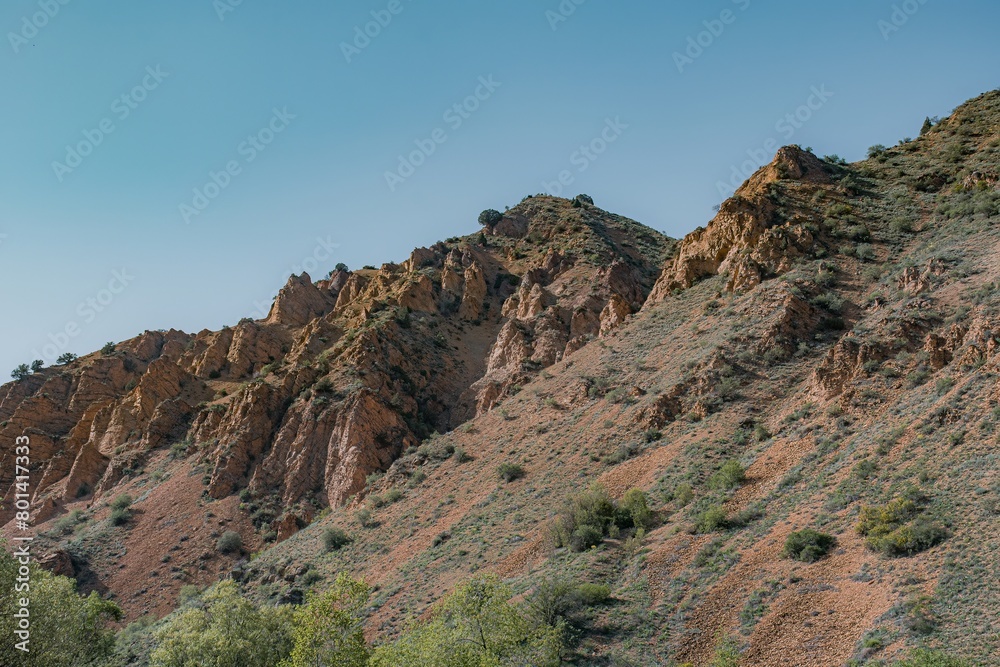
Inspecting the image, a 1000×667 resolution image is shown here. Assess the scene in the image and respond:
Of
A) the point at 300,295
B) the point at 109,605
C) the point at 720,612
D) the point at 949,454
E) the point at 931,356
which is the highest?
the point at 300,295

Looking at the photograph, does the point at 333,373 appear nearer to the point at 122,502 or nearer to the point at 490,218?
the point at 122,502

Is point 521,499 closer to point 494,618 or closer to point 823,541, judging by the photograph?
point 494,618

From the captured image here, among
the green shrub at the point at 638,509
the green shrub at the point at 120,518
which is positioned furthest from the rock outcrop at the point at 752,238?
the green shrub at the point at 120,518

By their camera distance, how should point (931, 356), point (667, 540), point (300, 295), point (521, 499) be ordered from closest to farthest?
point (667, 540) < point (931, 356) < point (521, 499) < point (300, 295)

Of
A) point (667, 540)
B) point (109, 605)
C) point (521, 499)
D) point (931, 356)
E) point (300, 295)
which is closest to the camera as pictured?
point (667, 540)

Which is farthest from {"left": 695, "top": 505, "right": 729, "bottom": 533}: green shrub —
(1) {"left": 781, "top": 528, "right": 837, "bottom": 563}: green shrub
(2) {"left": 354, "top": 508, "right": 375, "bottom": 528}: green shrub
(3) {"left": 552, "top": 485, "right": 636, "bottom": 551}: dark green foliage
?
(2) {"left": 354, "top": 508, "right": 375, "bottom": 528}: green shrub

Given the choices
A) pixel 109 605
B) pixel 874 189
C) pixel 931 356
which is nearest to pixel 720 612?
pixel 931 356

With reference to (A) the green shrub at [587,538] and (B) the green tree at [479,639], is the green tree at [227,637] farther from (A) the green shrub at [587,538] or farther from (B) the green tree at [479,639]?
(A) the green shrub at [587,538]

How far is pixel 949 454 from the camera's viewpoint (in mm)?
23391

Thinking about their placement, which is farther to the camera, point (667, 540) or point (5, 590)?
point (667, 540)

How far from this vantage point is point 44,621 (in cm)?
2378

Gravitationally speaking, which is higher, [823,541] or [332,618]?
[332,618]

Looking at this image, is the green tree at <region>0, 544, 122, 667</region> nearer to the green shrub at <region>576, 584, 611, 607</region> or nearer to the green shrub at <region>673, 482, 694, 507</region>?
the green shrub at <region>576, 584, 611, 607</region>

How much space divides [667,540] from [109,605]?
28.7 meters
